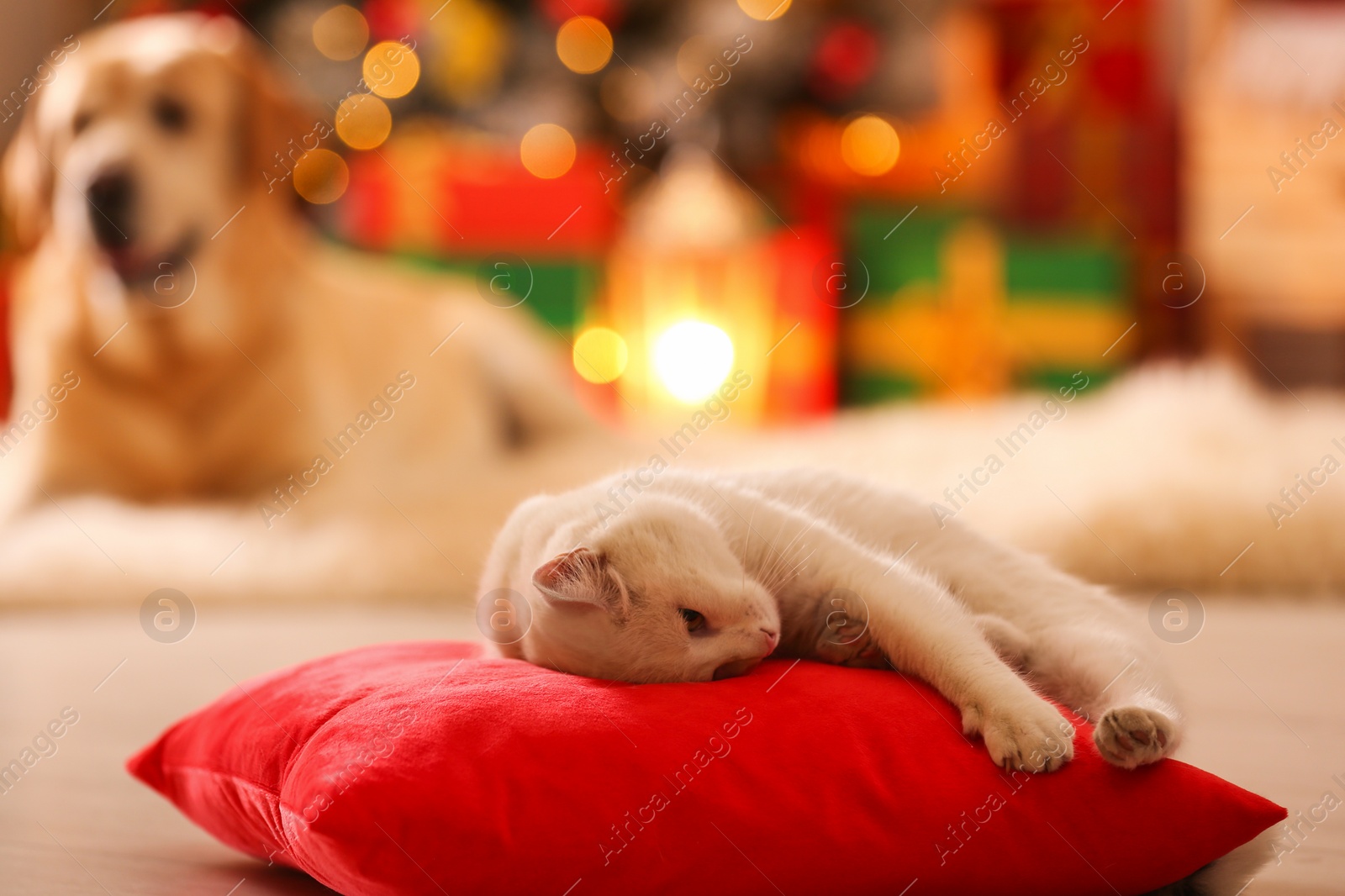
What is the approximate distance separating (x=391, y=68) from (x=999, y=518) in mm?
2945

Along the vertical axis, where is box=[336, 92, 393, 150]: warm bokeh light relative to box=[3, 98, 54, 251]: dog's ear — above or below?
above

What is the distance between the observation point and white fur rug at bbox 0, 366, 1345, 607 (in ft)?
7.16

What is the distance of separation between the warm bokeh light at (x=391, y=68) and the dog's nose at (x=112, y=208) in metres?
2.07

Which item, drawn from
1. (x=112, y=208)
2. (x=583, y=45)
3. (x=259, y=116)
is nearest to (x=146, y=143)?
(x=112, y=208)

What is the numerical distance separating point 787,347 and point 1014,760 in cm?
351

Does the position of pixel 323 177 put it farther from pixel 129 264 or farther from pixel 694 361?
pixel 129 264

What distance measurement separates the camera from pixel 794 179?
4613 millimetres

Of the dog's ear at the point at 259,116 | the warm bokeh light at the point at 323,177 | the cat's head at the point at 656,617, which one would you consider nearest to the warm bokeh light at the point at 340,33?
the warm bokeh light at the point at 323,177

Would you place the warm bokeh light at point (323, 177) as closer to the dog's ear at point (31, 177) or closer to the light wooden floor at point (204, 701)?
the dog's ear at point (31, 177)

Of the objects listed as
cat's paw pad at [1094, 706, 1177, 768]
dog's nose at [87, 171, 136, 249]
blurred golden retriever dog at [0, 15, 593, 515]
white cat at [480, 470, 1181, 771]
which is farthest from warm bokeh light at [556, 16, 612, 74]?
cat's paw pad at [1094, 706, 1177, 768]

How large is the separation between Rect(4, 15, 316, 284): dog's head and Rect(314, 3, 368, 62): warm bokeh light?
178cm

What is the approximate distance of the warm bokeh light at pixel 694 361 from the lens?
422 cm

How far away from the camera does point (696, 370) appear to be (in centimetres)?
423

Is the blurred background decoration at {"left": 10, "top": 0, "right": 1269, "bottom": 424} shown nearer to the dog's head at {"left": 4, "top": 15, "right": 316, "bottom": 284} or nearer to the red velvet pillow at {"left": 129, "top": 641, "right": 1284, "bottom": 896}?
the dog's head at {"left": 4, "top": 15, "right": 316, "bottom": 284}
